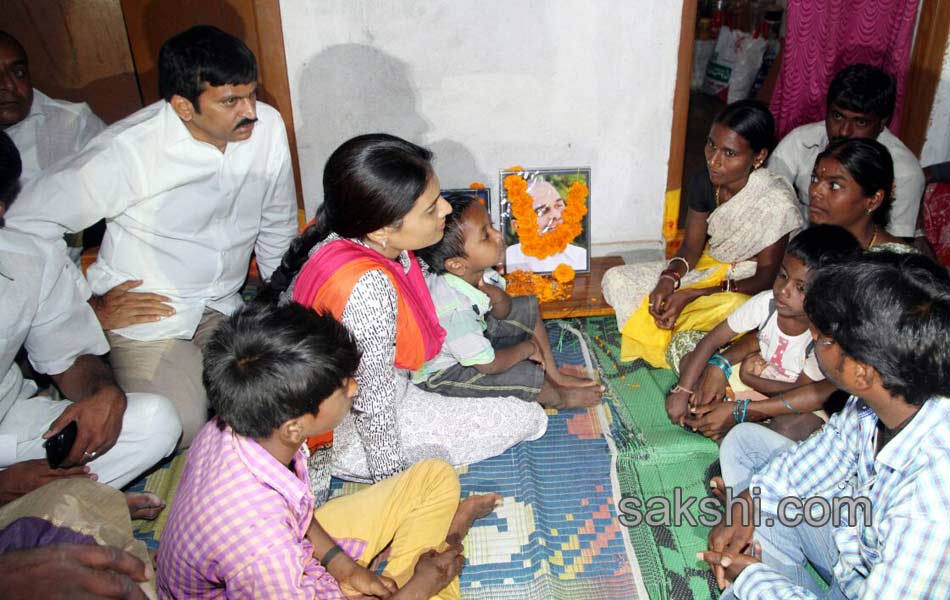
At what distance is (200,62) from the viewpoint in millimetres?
2713

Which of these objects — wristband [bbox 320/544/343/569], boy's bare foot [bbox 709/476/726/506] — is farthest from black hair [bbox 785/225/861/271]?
wristband [bbox 320/544/343/569]

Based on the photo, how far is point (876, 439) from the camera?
188cm

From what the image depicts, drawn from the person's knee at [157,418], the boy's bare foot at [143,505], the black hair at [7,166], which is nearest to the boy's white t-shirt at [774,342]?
the person's knee at [157,418]

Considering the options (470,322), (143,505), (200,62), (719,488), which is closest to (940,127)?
(719,488)

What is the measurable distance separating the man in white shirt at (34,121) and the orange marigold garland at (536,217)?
206 cm

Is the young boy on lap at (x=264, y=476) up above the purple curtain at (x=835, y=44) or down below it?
below

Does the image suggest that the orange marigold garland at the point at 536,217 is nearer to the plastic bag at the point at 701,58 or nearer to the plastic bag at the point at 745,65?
the plastic bag at the point at 745,65

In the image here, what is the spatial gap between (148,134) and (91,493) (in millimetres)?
1380

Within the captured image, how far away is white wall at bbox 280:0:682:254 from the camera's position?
11.9ft

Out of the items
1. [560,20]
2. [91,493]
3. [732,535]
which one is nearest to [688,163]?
[560,20]

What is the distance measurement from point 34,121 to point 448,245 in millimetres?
2063

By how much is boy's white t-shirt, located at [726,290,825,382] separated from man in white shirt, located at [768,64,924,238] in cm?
86

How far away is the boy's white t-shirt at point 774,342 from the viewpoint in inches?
111

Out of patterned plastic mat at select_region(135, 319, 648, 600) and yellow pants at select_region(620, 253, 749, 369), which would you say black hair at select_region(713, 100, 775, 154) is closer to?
yellow pants at select_region(620, 253, 749, 369)
